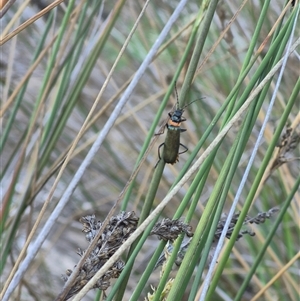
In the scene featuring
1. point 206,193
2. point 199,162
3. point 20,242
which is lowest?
point 199,162

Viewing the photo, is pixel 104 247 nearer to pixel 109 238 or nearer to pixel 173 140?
pixel 109 238

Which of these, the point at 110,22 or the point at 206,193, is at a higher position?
the point at 206,193

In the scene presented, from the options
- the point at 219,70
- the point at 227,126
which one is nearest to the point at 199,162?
the point at 227,126

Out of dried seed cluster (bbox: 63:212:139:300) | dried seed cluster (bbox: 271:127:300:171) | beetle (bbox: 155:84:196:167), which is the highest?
dried seed cluster (bbox: 271:127:300:171)

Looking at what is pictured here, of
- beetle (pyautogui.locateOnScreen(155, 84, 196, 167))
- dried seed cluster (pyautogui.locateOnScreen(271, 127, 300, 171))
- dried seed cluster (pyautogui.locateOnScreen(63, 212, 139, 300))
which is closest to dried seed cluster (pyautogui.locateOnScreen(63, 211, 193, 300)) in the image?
dried seed cluster (pyautogui.locateOnScreen(63, 212, 139, 300))

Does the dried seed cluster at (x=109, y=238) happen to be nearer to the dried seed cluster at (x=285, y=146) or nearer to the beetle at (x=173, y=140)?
the beetle at (x=173, y=140)

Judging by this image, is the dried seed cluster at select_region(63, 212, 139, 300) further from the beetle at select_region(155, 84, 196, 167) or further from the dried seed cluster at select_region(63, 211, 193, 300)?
the beetle at select_region(155, 84, 196, 167)

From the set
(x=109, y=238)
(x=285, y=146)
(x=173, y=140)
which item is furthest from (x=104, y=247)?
(x=285, y=146)

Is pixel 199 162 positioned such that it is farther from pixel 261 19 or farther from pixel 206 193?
pixel 206 193
